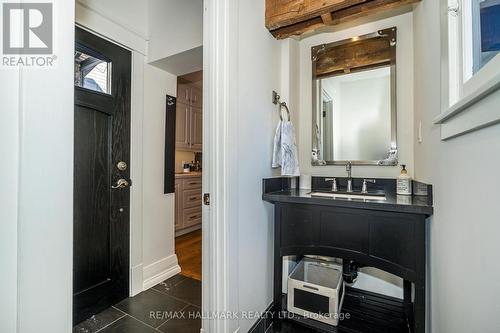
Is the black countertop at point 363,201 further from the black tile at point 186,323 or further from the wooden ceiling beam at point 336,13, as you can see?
the wooden ceiling beam at point 336,13

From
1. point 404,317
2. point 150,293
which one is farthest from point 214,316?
point 404,317

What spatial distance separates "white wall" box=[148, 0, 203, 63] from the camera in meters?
1.90

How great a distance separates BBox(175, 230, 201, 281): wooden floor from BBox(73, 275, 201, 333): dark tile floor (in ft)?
1.01

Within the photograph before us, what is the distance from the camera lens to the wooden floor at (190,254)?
237 centimetres

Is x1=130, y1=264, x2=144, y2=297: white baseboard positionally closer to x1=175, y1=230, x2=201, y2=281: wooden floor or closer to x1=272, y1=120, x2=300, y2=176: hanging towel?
x1=175, y1=230, x2=201, y2=281: wooden floor

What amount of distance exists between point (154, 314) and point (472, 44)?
88.5 inches

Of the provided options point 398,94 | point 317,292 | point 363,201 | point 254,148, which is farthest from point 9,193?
point 398,94

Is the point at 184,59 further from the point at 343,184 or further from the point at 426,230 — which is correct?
the point at 426,230

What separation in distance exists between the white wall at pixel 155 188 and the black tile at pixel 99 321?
35cm

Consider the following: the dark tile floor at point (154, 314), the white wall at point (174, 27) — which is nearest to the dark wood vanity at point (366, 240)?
the dark tile floor at point (154, 314)

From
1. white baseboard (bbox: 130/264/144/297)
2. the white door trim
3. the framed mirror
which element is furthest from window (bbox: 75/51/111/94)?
the framed mirror

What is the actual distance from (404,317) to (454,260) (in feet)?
3.44

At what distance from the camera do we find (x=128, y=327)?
156 cm

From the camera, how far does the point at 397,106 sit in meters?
1.76
